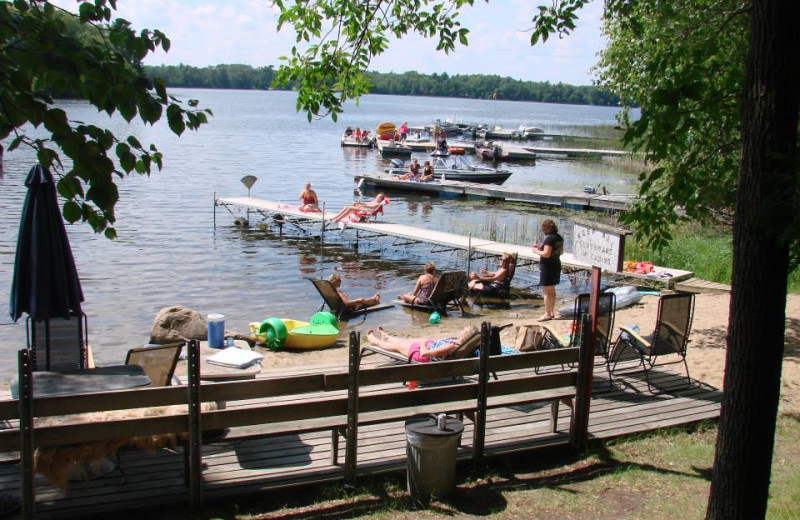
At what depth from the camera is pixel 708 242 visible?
18516 mm

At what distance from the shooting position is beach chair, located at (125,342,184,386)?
21.8ft

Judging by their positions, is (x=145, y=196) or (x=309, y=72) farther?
(x=145, y=196)

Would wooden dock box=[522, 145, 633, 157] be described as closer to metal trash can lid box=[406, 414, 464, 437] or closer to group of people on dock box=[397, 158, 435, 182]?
group of people on dock box=[397, 158, 435, 182]

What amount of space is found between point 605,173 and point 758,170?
46383 millimetres

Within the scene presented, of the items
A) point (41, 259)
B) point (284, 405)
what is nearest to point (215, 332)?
point (41, 259)

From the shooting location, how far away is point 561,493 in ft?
19.1

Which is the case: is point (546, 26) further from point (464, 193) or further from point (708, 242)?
point (464, 193)

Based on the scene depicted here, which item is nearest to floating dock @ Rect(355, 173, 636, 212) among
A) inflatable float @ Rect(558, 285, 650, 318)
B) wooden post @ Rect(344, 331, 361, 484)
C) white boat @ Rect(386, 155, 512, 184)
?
white boat @ Rect(386, 155, 512, 184)

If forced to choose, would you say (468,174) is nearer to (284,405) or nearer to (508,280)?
(508,280)

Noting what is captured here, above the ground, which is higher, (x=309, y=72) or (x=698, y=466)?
(x=309, y=72)

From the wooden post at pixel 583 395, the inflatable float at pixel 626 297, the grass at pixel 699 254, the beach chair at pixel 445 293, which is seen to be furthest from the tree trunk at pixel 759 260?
the grass at pixel 699 254

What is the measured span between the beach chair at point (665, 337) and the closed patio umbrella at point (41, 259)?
5470mm

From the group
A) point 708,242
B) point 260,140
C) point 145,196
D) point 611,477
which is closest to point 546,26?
point 611,477

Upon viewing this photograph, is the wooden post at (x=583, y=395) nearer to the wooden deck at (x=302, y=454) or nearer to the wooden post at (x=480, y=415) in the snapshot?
the wooden deck at (x=302, y=454)
